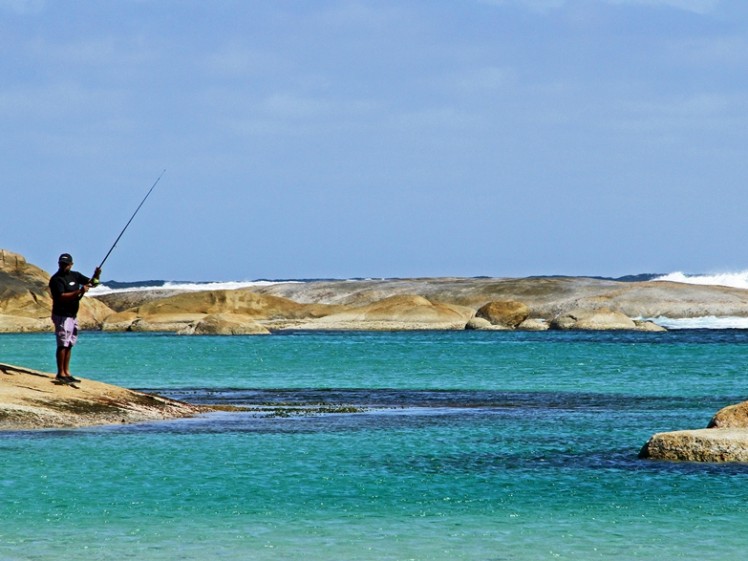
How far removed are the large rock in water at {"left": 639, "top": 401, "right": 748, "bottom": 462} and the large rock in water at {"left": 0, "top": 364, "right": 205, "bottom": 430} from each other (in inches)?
379

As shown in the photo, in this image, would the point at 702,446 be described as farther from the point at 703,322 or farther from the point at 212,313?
the point at 703,322

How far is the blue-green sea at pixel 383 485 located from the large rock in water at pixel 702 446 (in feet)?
1.19

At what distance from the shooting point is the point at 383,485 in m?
17.7

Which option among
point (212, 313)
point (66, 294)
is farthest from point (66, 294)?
point (212, 313)

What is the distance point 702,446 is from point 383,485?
455 cm

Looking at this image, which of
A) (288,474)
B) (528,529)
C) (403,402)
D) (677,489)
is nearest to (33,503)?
(288,474)

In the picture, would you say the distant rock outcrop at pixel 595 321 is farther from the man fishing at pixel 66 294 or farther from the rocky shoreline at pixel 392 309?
the man fishing at pixel 66 294

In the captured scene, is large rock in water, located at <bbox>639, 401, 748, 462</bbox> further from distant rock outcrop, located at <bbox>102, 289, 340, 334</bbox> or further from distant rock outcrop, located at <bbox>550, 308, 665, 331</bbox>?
distant rock outcrop, located at <bbox>550, 308, 665, 331</bbox>

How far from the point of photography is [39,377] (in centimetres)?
2467

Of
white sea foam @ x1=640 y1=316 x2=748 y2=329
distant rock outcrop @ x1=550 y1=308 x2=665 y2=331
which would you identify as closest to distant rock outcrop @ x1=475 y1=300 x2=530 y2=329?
distant rock outcrop @ x1=550 y1=308 x2=665 y2=331

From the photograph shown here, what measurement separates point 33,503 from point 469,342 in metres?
72.5

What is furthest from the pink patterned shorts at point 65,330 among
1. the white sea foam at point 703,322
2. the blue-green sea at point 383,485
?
the white sea foam at point 703,322

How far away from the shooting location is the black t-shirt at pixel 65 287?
912 inches

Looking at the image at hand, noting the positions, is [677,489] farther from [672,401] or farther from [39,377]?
[672,401]
